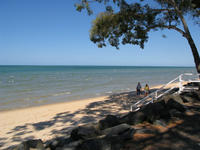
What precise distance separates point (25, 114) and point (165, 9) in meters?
13.1

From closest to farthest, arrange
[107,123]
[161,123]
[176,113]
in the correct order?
[161,123] < [107,123] < [176,113]

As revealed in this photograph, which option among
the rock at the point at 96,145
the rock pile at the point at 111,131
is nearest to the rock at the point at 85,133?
the rock pile at the point at 111,131

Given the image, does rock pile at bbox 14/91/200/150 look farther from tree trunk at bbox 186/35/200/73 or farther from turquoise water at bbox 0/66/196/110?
turquoise water at bbox 0/66/196/110

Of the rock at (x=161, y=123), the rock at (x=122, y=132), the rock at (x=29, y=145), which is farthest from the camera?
the rock at (x=161, y=123)

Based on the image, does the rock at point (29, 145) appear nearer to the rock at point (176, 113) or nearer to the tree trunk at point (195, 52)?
the rock at point (176, 113)

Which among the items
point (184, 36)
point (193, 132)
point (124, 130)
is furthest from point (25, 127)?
point (184, 36)

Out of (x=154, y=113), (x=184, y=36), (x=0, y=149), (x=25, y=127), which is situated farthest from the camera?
(x=184, y=36)

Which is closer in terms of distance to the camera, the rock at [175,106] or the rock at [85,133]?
the rock at [85,133]

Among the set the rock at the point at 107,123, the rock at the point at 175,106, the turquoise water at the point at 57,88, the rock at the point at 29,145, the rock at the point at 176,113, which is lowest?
the turquoise water at the point at 57,88

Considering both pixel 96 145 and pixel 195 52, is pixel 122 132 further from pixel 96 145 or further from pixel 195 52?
pixel 195 52

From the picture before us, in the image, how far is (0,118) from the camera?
444 inches

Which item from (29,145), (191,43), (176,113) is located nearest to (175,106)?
(176,113)

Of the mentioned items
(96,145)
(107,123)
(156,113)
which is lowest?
(107,123)

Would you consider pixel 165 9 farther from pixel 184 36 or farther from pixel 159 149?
pixel 159 149
